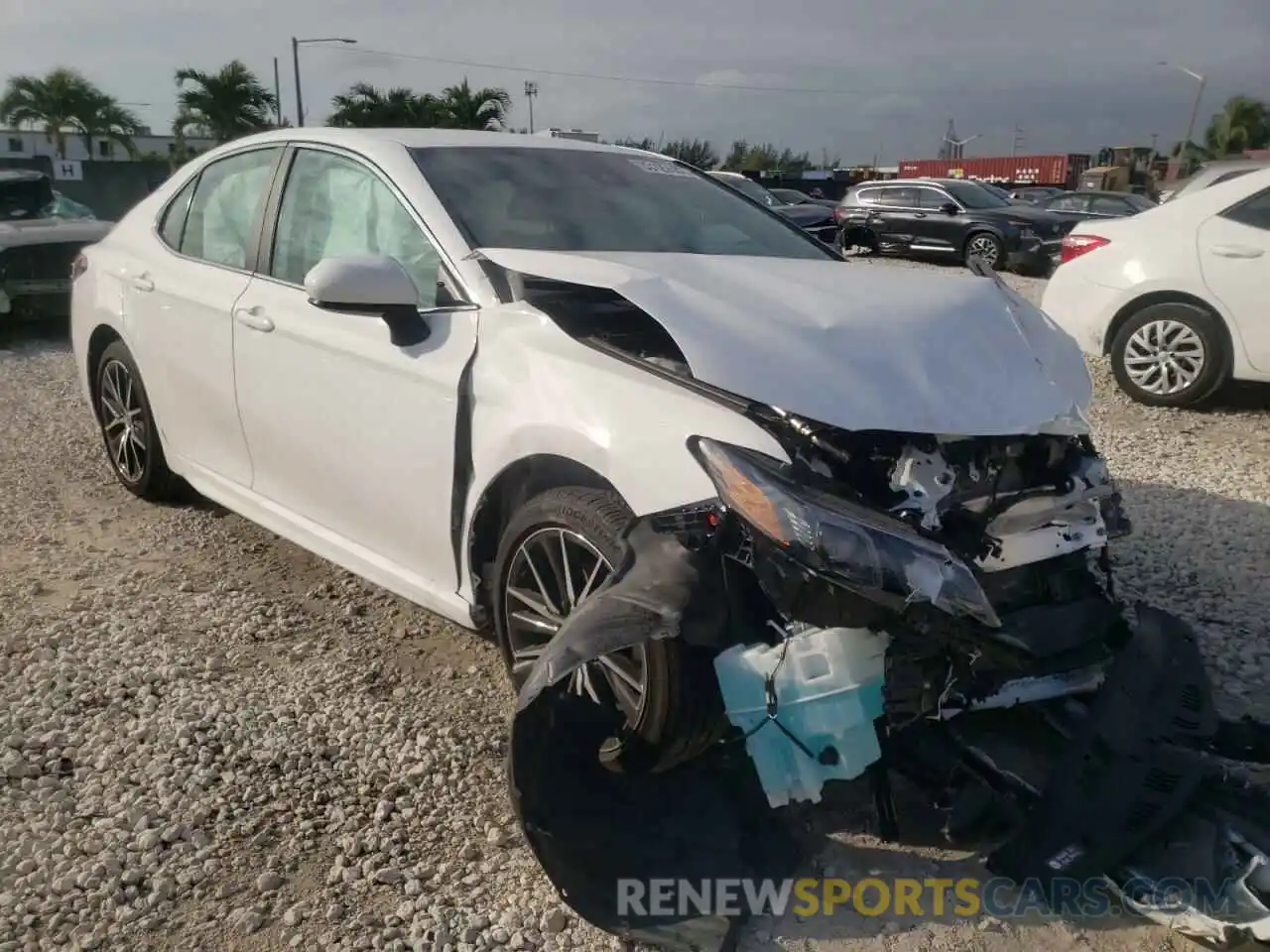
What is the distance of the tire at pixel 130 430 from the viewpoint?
4820 millimetres

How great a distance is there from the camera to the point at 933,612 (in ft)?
7.39

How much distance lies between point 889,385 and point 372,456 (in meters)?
1.63

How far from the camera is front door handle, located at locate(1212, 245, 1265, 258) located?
262 inches

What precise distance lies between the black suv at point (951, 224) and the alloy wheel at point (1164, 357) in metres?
9.34

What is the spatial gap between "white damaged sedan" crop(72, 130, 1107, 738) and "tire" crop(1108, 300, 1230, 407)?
3.90 m

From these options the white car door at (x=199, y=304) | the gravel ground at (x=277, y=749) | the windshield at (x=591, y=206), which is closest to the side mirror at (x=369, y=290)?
the windshield at (x=591, y=206)

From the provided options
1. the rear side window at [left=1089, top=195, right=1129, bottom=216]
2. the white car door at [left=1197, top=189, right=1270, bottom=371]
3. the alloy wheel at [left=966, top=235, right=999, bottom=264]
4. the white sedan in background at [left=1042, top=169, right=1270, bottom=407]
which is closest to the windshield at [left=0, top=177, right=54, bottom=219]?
the white sedan in background at [left=1042, top=169, right=1270, bottom=407]

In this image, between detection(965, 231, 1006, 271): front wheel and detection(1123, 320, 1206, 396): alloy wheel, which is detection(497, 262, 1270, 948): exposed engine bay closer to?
detection(1123, 320, 1206, 396): alloy wheel

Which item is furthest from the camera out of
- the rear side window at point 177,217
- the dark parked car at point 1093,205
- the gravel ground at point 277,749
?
the dark parked car at point 1093,205

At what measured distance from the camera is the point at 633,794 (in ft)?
8.96

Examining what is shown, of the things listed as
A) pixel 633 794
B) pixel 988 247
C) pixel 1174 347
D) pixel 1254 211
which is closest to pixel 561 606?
pixel 633 794

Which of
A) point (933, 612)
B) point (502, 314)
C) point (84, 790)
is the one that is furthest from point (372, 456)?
point (933, 612)

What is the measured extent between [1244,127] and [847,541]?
199 feet

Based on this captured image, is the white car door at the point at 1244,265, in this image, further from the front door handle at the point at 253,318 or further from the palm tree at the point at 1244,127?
the palm tree at the point at 1244,127
